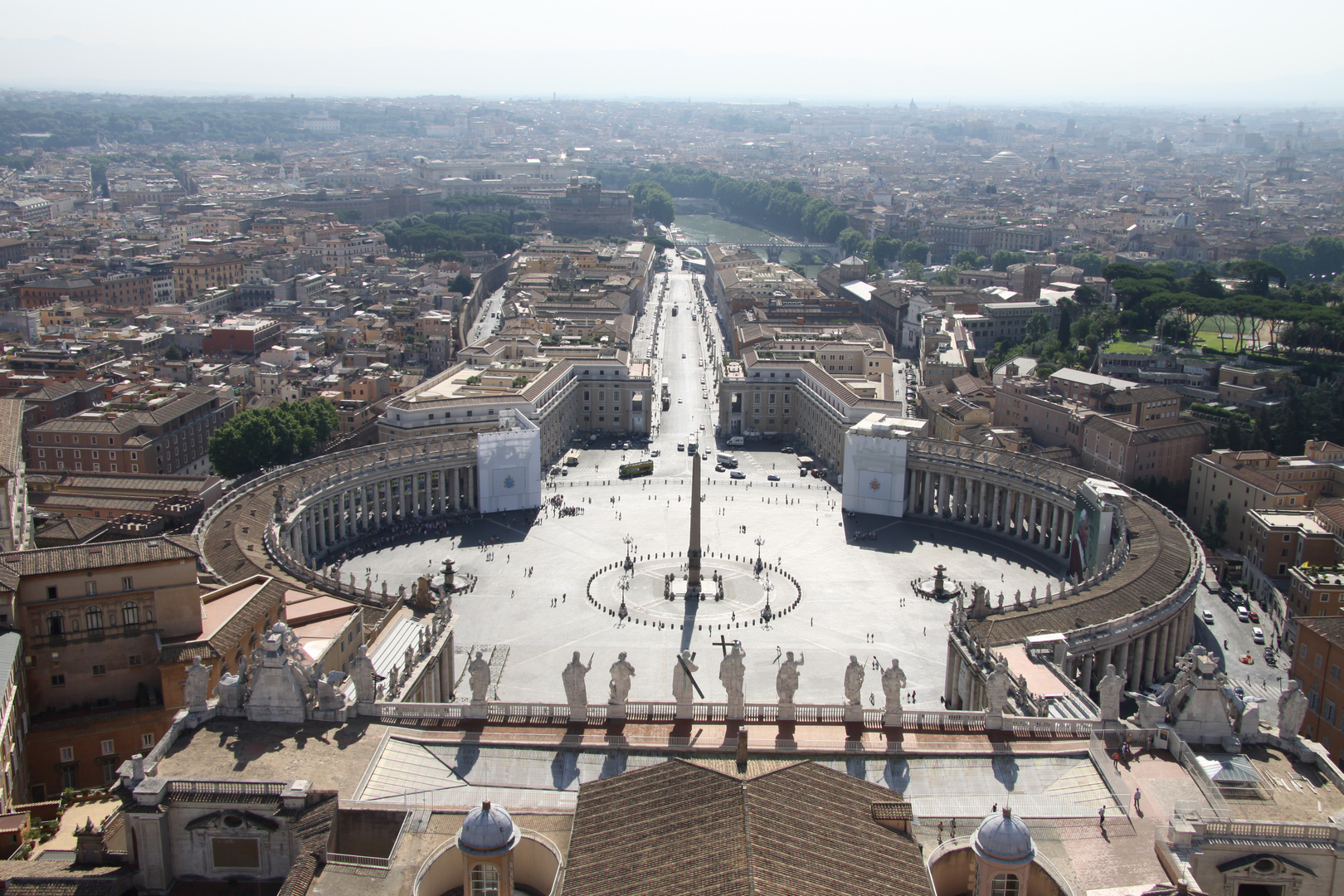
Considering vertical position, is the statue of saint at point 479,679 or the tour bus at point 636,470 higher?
the statue of saint at point 479,679

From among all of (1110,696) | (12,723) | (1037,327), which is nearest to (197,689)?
(12,723)

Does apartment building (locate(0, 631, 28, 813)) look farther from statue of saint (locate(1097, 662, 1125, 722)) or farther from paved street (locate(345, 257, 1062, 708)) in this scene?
statue of saint (locate(1097, 662, 1125, 722))

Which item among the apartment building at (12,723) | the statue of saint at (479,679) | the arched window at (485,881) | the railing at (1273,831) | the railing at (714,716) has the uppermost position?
the arched window at (485,881)

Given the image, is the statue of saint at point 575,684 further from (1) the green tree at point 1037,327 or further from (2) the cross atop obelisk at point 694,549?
(1) the green tree at point 1037,327

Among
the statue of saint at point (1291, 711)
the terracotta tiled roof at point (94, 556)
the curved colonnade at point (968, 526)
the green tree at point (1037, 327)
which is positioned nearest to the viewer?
the statue of saint at point (1291, 711)

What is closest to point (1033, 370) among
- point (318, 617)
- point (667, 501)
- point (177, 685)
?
point (667, 501)

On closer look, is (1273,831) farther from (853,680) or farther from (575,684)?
(575,684)

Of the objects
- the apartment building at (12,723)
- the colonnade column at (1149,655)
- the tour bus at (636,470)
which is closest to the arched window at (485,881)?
the apartment building at (12,723)
